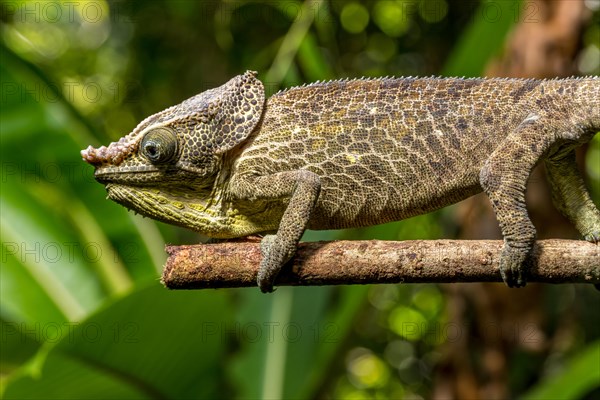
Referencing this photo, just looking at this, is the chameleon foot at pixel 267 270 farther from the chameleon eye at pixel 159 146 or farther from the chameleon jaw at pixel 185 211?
the chameleon eye at pixel 159 146

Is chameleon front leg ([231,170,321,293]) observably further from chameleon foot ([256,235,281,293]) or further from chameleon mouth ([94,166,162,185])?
chameleon mouth ([94,166,162,185])

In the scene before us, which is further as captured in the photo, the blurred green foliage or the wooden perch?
the blurred green foliage

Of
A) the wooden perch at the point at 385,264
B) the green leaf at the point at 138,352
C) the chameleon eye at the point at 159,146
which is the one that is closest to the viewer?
the wooden perch at the point at 385,264

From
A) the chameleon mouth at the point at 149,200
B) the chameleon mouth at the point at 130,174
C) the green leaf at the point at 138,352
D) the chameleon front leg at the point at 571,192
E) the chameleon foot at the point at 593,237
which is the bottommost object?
the green leaf at the point at 138,352

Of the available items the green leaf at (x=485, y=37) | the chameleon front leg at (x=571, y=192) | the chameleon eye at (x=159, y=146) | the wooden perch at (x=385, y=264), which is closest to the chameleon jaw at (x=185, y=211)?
the chameleon eye at (x=159, y=146)

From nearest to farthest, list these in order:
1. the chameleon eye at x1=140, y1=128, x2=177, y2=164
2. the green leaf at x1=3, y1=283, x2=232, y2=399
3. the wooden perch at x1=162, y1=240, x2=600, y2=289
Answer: the wooden perch at x1=162, y1=240, x2=600, y2=289 → the chameleon eye at x1=140, y1=128, x2=177, y2=164 → the green leaf at x1=3, y1=283, x2=232, y2=399

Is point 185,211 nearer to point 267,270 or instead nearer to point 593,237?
point 267,270

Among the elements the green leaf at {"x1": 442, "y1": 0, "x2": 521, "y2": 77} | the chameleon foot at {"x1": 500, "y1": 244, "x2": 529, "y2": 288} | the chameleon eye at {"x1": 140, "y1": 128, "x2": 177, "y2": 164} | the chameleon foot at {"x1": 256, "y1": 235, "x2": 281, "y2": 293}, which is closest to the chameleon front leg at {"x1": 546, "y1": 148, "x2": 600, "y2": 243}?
the chameleon foot at {"x1": 500, "y1": 244, "x2": 529, "y2": 288}

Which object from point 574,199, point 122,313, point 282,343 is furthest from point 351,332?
point 574,199

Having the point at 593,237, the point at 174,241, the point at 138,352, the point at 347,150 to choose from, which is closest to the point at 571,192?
the point at 593,237
